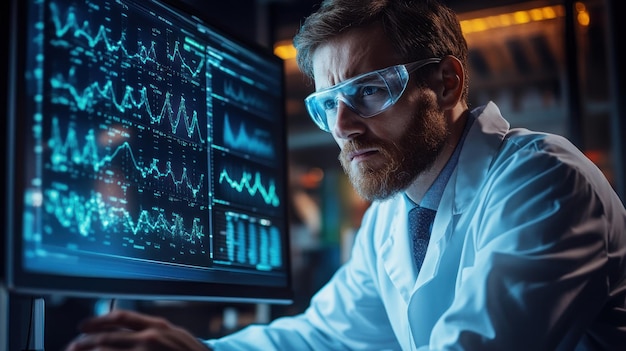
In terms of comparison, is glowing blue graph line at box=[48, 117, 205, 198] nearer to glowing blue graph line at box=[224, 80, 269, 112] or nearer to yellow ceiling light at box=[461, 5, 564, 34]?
glowing blue graph line at box=[224, 80, 269, 112]

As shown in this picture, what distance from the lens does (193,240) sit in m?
1.34

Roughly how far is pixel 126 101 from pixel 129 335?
393 mm

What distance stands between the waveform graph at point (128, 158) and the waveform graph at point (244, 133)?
9 centimetres

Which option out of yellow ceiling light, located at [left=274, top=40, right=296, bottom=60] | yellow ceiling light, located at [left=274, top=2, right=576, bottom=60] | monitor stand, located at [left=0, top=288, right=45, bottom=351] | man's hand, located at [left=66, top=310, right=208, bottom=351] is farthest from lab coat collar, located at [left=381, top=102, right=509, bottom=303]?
yellow ceiling light, located at [left=274, top=40, right=296, bottom=60]

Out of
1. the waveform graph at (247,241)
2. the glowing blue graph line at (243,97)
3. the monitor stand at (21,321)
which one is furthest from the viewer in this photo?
the glowing blue graph line at (243,97)

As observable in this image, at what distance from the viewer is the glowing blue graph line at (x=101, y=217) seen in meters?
1.03

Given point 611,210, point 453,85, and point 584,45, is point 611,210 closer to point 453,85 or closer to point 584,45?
point 453,85

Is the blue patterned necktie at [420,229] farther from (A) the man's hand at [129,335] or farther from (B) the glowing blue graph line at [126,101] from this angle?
(A) the man's hand at [129,335]

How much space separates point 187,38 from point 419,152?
0.52 meters

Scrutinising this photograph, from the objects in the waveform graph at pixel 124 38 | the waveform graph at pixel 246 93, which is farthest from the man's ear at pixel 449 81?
the waveform graph at pixel 124 38

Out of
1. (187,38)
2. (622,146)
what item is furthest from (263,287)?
(622,146)

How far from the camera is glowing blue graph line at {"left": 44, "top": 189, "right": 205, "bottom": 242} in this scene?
40.6 inches

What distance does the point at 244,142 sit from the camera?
5.17 feet

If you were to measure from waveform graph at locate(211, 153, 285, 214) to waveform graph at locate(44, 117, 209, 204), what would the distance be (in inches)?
2.2
